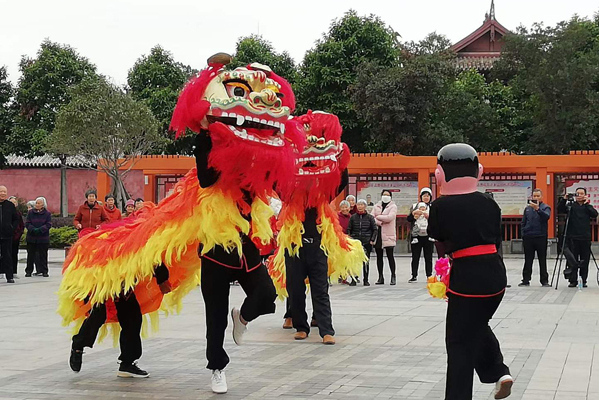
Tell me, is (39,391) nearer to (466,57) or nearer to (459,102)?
(459,102)

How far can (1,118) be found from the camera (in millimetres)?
35438

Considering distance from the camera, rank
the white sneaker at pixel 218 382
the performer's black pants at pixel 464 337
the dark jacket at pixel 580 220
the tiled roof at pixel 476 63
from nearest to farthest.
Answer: the performer's black pants at pixel 464 337
the white sneaker at pixel 218 382
the dark jacket at pixel 580 220
the tiled roof at pixel 476 63

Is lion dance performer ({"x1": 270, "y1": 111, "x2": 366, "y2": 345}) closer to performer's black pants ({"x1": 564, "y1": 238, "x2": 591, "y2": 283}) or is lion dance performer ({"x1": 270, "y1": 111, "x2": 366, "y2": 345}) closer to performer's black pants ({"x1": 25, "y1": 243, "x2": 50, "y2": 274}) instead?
performer's black pants ({"x1": 564, "y1": 238, "x2": 591, "y2": 283})

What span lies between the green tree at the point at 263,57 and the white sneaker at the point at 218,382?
27.2 meters

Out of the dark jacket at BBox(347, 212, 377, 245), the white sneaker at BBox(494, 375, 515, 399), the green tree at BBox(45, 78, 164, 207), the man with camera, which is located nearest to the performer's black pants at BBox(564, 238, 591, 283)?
the man with camera

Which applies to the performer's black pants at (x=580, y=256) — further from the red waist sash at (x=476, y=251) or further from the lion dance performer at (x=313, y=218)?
the red waist sash at (x=476, y=251)

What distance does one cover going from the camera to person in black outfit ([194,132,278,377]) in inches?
237

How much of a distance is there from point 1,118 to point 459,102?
19.1 meters

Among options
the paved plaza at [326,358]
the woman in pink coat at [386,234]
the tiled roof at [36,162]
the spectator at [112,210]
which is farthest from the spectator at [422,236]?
the tiled roof at [36,162]

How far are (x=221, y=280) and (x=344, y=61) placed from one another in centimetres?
2464

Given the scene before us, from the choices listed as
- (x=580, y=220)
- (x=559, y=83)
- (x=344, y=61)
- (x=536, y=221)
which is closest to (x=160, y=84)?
(x=344, y=61)

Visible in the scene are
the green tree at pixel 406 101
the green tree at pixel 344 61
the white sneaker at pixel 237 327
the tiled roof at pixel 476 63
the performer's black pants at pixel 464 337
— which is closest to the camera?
the performer's black pants at pixel 464 337

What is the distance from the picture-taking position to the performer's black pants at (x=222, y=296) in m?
6.10

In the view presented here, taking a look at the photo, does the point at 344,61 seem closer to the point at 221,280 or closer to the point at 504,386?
the point at 221,280
